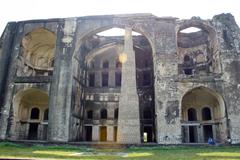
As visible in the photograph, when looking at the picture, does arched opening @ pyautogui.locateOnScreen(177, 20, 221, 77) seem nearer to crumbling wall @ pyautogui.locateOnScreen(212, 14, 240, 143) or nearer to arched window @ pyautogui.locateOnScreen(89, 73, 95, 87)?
crumbling wall @ pyautogui.locateOnScreen(212, 14, 240, 143)

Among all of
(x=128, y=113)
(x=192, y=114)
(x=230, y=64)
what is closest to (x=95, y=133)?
(x=128, y=113)

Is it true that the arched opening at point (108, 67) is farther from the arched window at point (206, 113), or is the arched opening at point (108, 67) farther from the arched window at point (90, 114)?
the arched window at point (206, 113)

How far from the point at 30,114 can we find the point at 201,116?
53.7 feet

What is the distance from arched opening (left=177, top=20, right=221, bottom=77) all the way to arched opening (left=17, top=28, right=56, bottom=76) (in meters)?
13.1

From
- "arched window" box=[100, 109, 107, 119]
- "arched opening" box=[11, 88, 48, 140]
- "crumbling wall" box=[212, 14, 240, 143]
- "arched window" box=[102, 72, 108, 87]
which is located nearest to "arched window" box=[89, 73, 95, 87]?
"arched window" box=[102, 72, 108, 87]

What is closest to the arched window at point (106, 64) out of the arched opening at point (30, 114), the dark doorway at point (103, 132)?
the dark doorway at point (103, 132)

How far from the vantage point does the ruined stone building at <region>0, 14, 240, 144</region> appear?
64.6ft

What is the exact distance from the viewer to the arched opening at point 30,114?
22.3 m

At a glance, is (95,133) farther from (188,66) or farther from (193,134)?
(188,66)

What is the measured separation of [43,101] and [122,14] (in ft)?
37.5

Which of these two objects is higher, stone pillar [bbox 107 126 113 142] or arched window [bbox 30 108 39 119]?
arched window [bbox 30 108 39 119]

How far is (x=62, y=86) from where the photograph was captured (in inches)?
846

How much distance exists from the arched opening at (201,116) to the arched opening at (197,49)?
86.4 inches

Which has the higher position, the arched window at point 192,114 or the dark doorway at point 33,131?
the arched window at point 192,114
